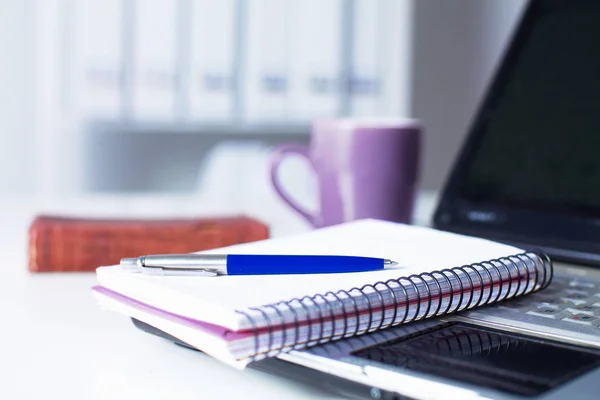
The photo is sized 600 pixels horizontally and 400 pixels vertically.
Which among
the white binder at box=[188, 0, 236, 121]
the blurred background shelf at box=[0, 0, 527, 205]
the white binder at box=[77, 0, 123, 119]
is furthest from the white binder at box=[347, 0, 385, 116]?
the white binder at box=[77, 0, 123, 119]

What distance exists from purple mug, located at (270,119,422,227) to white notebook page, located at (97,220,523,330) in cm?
18

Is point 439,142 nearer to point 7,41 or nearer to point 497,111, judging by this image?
point 7,41

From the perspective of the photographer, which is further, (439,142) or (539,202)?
(439,142)

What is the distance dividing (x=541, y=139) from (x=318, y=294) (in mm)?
423

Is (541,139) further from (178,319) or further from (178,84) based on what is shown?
(178,84)

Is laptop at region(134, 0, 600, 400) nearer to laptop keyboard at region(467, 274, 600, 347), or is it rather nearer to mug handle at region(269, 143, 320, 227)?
laptop keyboard at region(467, 274, 600, 347)

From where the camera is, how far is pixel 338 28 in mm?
1873

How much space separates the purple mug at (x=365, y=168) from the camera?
750 millimetres

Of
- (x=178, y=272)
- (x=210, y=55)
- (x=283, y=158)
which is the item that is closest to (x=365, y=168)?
(x=283, y=158)

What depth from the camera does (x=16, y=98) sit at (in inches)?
76.0

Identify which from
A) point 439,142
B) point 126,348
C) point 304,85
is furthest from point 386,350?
Answer: point 439,142

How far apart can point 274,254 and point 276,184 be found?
0.34 m

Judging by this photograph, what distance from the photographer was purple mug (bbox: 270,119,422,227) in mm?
750

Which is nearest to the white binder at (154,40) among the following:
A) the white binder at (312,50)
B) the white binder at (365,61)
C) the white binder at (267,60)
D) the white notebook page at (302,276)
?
the white binder at (267,60)
